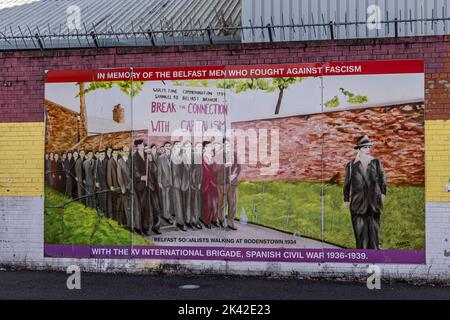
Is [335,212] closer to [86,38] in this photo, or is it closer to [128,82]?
[128,82]

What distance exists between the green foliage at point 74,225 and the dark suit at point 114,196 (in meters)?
0.12

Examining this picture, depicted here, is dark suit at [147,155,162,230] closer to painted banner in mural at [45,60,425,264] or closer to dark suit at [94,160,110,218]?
painted banner in mural at [45,60,425,264]

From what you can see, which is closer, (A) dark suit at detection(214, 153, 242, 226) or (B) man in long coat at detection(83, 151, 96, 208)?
(A) dark suit at detection(214, 153, 242, 226)

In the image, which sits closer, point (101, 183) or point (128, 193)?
point (128, 193)

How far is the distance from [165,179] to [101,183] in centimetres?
108

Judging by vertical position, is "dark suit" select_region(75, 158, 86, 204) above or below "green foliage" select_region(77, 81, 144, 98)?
below

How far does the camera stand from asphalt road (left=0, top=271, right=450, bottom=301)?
825 centimetres

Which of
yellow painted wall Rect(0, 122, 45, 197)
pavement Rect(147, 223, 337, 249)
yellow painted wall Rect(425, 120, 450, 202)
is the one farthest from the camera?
yellow painted wall Rect(0, 122, 45, 197)

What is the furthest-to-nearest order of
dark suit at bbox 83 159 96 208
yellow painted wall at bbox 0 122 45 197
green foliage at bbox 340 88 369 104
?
yellow painted wall at bbox 0 122 45 197, dark suit at bbox 83 159 96 208, green foliage at bbox 340 88 369 104

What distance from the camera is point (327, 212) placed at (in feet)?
30.8

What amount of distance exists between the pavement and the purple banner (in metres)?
0.08

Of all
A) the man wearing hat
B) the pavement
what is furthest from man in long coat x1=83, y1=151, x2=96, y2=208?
the man wearing hat

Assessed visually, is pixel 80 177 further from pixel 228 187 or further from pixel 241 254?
pixel 241 254

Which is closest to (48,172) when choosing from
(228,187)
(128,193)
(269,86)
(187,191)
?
(128,193)
